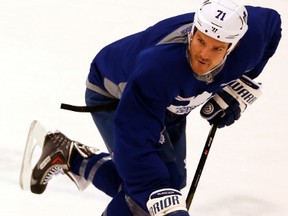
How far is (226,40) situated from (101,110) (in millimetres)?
517

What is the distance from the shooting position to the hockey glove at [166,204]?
183 centimetres

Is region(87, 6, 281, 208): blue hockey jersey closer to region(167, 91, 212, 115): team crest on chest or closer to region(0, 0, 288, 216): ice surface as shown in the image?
region(167, 91, 212, 115): team crest on chest

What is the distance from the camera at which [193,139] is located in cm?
288

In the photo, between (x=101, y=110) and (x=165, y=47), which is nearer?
(x=165, y=47)

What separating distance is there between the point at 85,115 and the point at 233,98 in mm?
759

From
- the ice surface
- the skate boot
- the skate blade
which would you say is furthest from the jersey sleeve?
the skate blade

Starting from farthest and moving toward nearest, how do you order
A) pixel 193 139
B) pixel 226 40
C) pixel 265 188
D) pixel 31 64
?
pixel 31 64 → pixel 193 139 → pixel 265 188 → pixel 226 40

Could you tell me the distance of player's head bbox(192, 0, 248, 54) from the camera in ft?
5.92

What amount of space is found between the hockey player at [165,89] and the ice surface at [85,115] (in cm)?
25

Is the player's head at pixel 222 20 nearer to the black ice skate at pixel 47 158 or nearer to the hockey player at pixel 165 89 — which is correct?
the hockey player at pixel 165 89

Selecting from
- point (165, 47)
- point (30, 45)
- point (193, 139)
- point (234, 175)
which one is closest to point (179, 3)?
point (30, 45)

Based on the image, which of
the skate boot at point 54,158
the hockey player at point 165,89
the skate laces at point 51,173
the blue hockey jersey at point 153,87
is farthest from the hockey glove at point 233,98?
the skate laces at point 51,173

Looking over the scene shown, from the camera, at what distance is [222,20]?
1.82 metres

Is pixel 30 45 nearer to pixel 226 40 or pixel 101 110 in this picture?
pixel 101 110
